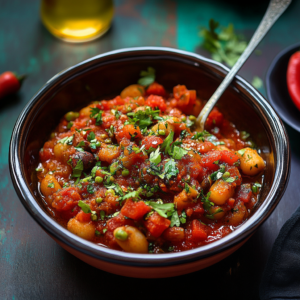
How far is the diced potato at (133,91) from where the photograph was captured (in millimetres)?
3428

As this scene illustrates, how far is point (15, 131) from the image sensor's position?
9.16 ft

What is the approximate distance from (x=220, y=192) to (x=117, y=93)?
1638 millimetres

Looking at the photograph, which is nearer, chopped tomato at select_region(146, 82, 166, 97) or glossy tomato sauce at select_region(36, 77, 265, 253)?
glossy tomato sauce at select_region(36, 77, 265, 253)

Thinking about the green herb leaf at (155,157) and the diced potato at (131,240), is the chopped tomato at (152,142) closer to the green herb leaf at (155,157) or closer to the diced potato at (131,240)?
the green herb leaf at (155,157)

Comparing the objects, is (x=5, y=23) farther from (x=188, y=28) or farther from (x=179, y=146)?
(x=179, y=146)

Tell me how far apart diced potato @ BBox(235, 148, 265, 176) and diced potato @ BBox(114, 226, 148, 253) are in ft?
A: 3.48

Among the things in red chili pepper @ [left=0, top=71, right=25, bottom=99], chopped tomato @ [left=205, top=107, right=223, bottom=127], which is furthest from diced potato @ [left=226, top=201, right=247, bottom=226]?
red chili pepper @ [left=0, top=71, right=25, bottom=99]

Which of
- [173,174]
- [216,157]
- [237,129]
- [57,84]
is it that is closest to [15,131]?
[57,84]

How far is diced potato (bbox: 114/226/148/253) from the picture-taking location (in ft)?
7.82

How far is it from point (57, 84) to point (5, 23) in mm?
2063

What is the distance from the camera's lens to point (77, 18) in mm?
4219

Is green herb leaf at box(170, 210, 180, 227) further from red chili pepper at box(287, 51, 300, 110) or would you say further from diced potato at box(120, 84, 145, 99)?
red chili pepper at box(287, 51, 300, 110)

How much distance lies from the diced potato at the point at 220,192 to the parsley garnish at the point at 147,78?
1.36 metres

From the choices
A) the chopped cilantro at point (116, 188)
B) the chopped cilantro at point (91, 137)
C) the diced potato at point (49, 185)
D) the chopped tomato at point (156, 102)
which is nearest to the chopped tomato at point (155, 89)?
the chopped tomato at point (156, 102)
